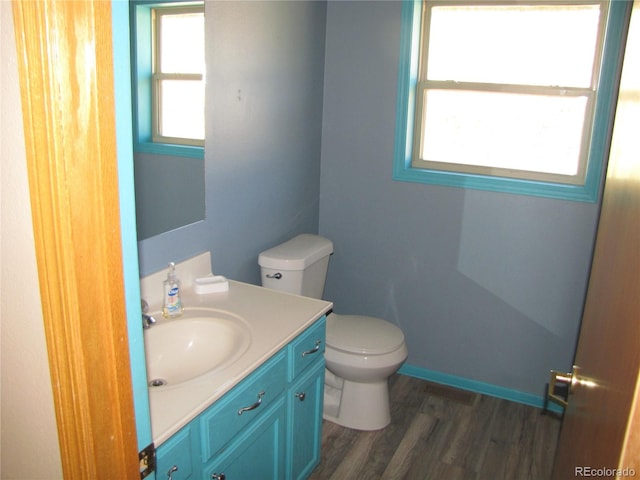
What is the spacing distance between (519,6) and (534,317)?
158 centimetres

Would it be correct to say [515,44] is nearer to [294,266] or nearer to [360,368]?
[294,266]

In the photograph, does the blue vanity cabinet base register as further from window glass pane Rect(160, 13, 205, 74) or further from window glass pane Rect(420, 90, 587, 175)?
window glass pane Rect(420, 90, 587, 175)

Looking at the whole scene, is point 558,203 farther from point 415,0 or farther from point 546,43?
point 415,0

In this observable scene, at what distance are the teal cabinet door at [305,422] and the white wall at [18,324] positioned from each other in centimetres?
114

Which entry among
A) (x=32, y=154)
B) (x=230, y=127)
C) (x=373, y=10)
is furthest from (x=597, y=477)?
(x=373, y=10)

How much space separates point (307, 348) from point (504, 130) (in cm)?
Answer: 168

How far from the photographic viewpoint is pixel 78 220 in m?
0.83

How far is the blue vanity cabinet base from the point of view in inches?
61.8

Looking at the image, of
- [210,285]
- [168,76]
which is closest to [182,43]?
[168,76]

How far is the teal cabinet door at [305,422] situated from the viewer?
2.15 meters

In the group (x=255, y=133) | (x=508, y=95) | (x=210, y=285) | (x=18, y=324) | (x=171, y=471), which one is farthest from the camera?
(x=508, y=95)

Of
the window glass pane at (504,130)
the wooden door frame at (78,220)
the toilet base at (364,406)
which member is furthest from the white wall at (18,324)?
the window glass pane at (504,130)

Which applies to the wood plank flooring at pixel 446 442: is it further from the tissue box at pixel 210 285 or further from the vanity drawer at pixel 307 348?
the tissue box at pixel 210 285

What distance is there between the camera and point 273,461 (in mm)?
2055
